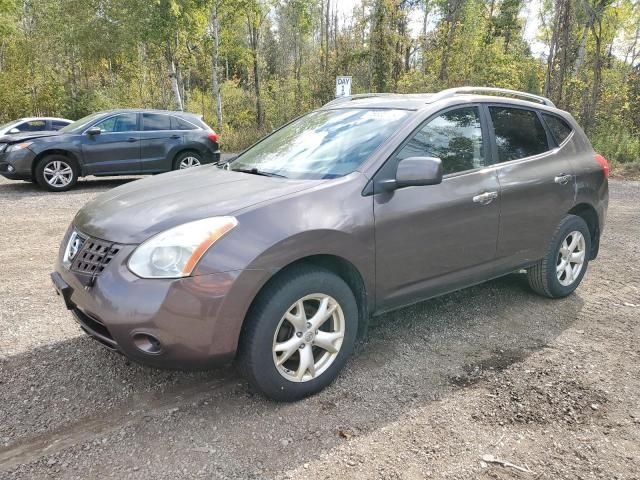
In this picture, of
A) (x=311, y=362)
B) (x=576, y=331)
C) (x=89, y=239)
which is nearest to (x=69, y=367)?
(x=89, y=239)

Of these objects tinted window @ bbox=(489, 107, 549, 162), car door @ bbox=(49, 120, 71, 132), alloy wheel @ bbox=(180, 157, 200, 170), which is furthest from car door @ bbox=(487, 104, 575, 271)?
car door @ bbox=(49, 120, 71, 132)

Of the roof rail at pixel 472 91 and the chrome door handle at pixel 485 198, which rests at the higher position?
the roof rail at pixel 472 91

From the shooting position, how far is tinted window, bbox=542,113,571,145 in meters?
4.39

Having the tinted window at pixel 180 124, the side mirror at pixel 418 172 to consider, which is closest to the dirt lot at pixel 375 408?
the side mirror at pixel 418 172

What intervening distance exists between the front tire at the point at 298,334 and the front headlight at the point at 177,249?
40 centimetres

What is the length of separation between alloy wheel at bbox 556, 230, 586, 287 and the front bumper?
10.0ft

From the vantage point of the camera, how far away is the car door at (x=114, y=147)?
10172mm

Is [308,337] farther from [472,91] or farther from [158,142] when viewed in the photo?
[158,142]

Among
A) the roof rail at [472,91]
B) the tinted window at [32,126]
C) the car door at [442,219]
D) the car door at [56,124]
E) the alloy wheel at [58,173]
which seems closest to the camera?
the car door at [442,219]

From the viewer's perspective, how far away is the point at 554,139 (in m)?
4.38

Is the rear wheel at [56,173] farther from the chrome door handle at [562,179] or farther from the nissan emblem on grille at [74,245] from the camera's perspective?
the chrome door handle at [562,179]

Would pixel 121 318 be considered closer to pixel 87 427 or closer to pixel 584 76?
pixel 87 427

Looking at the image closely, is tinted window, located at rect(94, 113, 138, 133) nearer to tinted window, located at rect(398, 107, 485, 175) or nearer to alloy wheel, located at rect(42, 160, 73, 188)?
alloy wheel, located at rect(42, 160, 73, 188)

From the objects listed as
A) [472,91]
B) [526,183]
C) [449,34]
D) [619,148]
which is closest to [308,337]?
[526,183]
